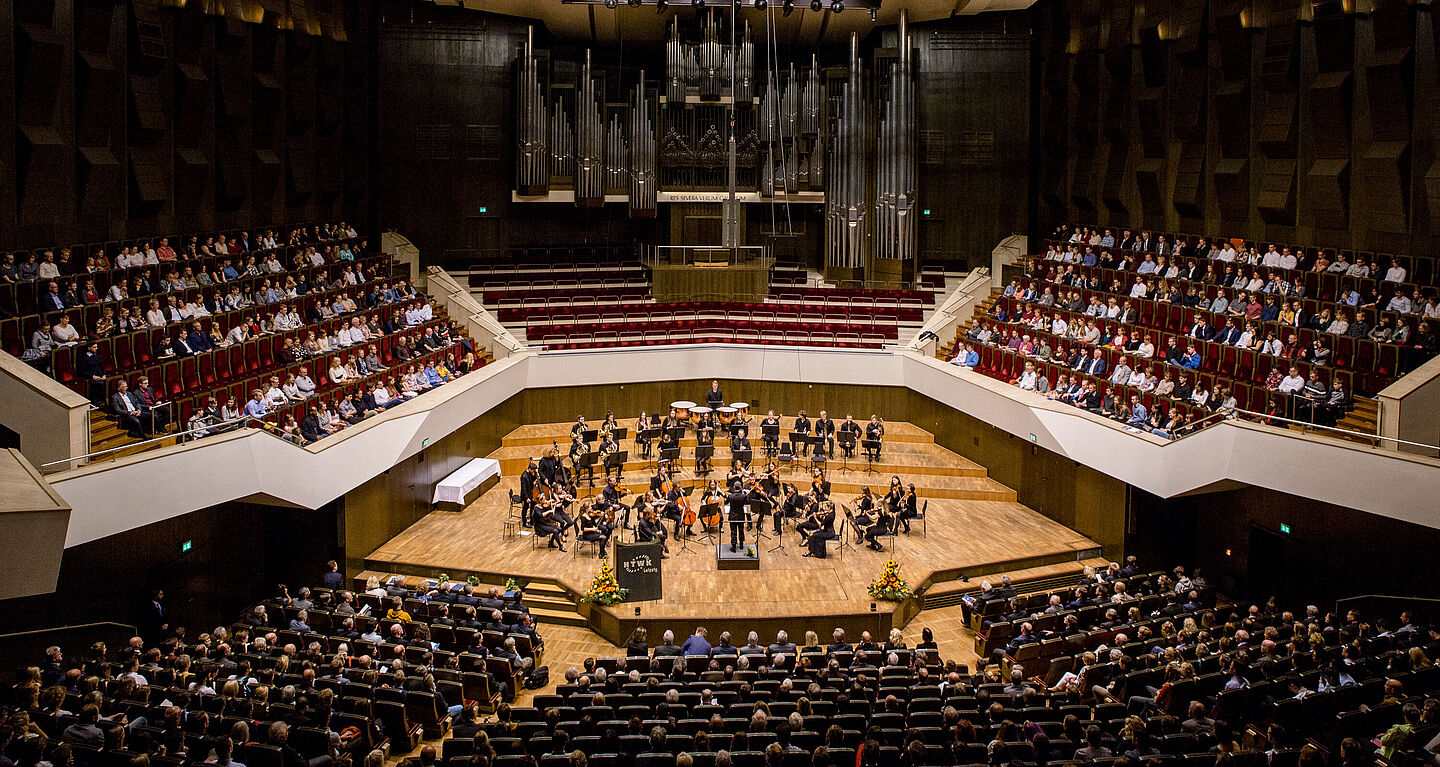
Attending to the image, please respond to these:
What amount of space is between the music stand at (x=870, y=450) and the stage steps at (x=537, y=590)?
567cm

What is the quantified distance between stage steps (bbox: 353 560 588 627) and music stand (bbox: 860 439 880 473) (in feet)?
18.6

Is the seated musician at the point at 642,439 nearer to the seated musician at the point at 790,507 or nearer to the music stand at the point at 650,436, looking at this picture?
the music stand at the point at 650,436

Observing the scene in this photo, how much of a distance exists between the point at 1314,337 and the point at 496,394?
11380mm

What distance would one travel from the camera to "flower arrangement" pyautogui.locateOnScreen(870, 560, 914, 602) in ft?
42.4

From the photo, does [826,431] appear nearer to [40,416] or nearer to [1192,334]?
[1192,334]

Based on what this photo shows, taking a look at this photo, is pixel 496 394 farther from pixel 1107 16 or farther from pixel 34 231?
pixel 1107 16

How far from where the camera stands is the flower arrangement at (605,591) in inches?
506

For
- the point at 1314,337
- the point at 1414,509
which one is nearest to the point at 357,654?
the point at 1414,509

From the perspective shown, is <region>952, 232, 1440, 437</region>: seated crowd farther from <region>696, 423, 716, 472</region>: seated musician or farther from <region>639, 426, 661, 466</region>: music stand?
<region>639, 426, 661, 466</region>: music stand

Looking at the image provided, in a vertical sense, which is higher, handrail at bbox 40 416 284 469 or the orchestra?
handrail at bbox 40 416 284 469

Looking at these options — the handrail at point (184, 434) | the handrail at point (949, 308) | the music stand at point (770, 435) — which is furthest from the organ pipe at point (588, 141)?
the handrail at point (184, 434)

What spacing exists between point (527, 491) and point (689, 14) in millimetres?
10474

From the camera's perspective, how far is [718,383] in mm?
19844

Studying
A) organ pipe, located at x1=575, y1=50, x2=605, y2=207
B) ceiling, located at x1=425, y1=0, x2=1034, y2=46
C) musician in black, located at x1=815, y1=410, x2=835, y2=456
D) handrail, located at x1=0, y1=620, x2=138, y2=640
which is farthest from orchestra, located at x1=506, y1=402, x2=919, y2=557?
ceiling, located at x1=425, y1=0, x2=1034, y2=46
